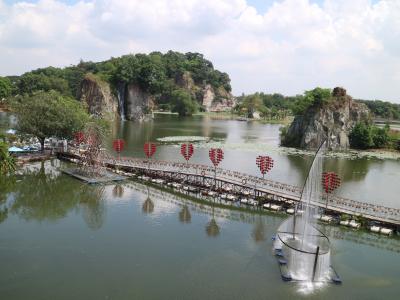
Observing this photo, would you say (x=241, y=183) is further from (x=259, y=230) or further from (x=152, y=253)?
(x=152, y=253)

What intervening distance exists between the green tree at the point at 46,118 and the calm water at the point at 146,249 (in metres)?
11.8

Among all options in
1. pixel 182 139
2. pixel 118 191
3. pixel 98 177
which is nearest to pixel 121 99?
pixel 182 139

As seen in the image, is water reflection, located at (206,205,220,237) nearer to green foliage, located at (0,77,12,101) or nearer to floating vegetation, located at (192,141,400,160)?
floating vegetation, located at (192,141,400,160)

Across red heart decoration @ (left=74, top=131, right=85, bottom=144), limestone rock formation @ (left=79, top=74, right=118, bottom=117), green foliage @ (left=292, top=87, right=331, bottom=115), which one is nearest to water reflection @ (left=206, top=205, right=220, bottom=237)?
red heart decoration @ (left=74, top=131, right=85, bottom=144)

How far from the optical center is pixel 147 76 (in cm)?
15062

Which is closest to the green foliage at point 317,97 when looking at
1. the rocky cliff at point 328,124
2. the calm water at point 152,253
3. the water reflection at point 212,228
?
the rocky cliff at point 328,124

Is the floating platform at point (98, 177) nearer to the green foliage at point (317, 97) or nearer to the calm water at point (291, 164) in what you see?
the calm water at point (291, 164)

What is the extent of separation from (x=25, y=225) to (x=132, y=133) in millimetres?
70406

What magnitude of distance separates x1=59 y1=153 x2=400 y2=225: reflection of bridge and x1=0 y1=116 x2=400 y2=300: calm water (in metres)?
3.52

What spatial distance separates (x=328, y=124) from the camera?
9244cm

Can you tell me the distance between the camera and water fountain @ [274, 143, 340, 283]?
28344mm

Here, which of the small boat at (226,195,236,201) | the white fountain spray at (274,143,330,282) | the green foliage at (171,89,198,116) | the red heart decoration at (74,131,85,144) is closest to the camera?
the white fountain spray at (274,143,330,282)

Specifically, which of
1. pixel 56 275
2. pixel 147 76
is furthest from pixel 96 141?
pixel 147 76

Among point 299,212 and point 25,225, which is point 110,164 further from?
point 299,212
